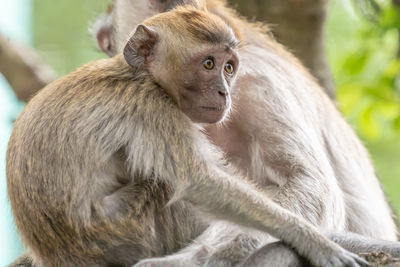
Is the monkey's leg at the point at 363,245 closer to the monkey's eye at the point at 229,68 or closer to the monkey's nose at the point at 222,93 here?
the monkey's nose at the point at 222,93

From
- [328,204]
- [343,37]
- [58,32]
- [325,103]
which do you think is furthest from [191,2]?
[58,32]

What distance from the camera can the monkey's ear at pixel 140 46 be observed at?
228 inches

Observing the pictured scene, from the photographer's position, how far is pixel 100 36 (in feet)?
27.9

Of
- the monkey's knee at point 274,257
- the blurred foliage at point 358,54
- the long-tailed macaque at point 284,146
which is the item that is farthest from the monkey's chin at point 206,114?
the blurred foliage at point 358,54

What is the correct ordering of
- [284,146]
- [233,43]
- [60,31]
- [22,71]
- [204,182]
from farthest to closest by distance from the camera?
[60,31] < [22,71] < [284,146] < [233,43] < [204,182]

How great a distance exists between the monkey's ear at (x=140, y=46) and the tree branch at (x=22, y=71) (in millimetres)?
4272

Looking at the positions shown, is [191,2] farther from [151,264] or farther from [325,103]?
[151,264]

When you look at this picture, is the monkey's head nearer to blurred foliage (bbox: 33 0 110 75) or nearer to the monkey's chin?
the monkey's chin

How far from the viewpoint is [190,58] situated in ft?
19.2

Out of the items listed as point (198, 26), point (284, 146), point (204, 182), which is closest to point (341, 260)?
point (204, 182)

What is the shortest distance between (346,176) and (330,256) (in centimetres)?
217

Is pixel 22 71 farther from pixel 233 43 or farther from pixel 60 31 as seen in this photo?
pixel 60 31

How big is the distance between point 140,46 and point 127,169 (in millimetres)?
944

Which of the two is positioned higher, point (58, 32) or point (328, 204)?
point (328, 204)
